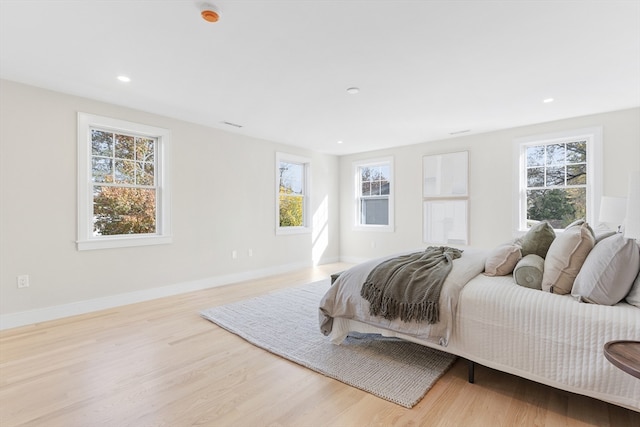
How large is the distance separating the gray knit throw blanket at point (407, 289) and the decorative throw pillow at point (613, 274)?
0.80 metres

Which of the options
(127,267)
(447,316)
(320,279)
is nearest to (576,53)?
(447,316)

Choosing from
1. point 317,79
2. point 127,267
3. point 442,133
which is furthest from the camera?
point 442,133

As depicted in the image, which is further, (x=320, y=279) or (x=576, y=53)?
(x=320, y=279)

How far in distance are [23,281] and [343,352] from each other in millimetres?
3318

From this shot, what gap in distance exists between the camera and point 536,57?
264 centimetres

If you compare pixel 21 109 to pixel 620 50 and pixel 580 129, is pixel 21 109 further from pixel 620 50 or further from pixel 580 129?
pixel 580 129

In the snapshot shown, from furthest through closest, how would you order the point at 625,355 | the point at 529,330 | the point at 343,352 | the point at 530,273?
1. the point at 343,352
2. the point at 530,273
3. the point at 529,330
4. the point at 625,355

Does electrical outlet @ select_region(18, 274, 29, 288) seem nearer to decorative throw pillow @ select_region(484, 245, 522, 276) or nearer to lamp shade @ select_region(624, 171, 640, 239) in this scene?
decorative throw pillow @ select_region(484, 245, 522, 276)

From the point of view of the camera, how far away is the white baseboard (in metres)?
3.16

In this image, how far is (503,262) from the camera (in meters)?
2.36

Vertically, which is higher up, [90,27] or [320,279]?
[90,27]

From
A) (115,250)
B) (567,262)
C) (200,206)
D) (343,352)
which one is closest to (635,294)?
(567,262)

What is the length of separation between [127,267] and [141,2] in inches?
121

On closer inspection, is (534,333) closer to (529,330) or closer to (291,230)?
(529,330)
